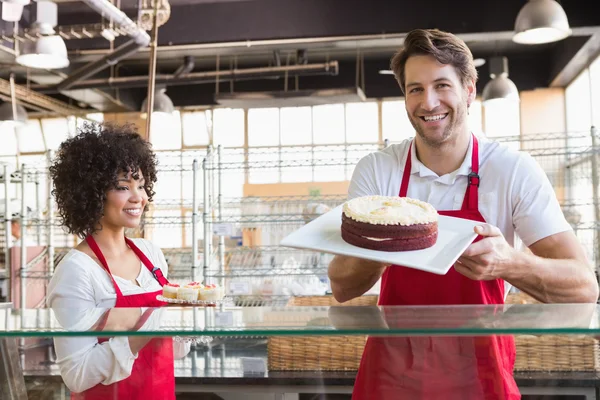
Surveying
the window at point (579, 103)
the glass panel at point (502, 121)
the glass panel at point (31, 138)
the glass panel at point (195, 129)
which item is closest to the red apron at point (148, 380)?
the window at point (579, 103)

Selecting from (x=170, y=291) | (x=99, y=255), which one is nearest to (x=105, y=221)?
(x=99, y=255)

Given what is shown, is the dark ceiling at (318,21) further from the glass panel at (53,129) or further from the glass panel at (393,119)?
the glass panel at (53,129)

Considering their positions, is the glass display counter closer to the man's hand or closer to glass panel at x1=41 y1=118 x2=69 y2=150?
the man's hand

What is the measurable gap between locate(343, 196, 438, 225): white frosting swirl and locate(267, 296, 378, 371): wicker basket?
13.8 inches

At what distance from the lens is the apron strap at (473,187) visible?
178 cm

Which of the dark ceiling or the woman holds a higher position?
the dark ceiling

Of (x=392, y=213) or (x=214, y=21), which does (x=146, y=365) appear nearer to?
(x=392, y=213)

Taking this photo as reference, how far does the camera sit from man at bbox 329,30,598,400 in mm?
1547

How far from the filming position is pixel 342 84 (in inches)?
458

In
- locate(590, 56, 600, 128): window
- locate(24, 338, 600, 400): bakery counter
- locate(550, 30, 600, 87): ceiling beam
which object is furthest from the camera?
locate(590, 56, 600, 128): window

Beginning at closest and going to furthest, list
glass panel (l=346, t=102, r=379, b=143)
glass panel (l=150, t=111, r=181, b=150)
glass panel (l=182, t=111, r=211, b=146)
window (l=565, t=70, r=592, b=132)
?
window (l=565, t=70, r=592, b=132) → glass panel (l=346, t=102, r=379, b=143) → glass panel (l=182, t=111, r=211, b=146) → glass panel (l=150, t=111, r=181, b=150)

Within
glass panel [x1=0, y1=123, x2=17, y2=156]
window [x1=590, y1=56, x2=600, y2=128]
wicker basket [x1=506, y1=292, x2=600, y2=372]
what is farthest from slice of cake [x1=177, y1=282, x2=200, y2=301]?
glass panel [x1=0, y1=123, x2=17, y2=156]

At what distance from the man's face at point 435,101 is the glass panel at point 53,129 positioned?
44.9 ft

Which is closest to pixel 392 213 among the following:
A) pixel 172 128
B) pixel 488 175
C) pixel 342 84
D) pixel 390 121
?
pixel 488 175
